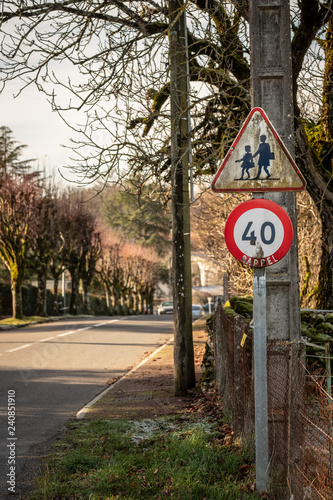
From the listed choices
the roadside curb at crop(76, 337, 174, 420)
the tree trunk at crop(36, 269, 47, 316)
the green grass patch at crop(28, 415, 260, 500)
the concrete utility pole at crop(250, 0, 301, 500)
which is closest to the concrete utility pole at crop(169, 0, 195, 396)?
the roadside curb at crop(76, 337, 174, 420)

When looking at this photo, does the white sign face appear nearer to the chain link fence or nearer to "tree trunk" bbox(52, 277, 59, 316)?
the chain link fence

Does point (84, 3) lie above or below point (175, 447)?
above

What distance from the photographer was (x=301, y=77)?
12883 millimetres

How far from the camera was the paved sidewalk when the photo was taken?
8.30 meters

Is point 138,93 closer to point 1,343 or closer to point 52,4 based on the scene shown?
point 52,4

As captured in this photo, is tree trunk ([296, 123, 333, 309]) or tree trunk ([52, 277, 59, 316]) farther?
tree trunk ([52, 277, 59, 316])

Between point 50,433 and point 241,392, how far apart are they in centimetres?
262

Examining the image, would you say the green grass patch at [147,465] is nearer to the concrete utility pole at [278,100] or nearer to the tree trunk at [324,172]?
the concrete utility pole at [278,100]

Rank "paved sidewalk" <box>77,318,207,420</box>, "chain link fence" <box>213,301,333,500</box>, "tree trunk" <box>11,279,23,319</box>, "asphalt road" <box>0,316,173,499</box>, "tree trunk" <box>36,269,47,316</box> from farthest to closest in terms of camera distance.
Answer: "tree trunk" <box>36,269,47,316</box> < "tree trunk" <box>11,279,23,319</box> < "paved sidewalk" <box>77,318,207,420</box> < "asphalt road" <box>0,316,173,499</box> < "chain link fence" <box>213,301,333,500</box>

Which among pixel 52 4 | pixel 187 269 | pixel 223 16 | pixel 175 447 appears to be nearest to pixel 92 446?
pixel 175 447

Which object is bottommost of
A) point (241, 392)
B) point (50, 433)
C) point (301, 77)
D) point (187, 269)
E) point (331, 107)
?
point (50, 433)

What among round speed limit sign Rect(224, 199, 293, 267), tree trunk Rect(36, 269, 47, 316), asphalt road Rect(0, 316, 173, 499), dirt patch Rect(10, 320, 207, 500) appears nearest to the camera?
round speed limit sign Rect(224, 199, 293, 267)

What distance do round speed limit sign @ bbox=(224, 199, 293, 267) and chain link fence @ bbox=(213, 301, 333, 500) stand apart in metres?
0.69

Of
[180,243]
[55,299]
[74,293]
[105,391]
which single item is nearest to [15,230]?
[55,299]
